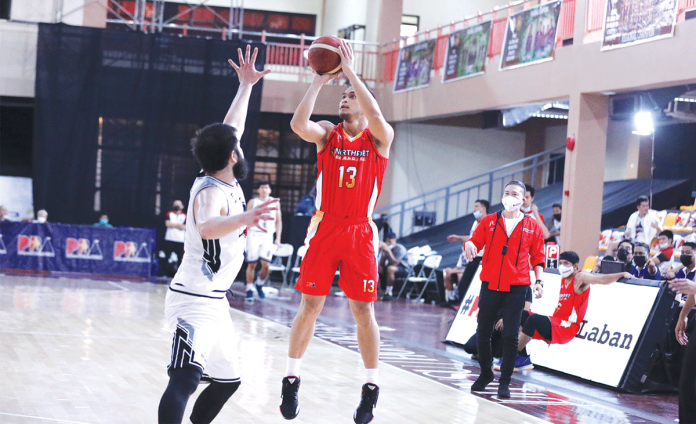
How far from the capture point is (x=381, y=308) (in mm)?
14297

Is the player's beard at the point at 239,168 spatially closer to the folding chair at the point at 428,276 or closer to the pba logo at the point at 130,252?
the folding chair at the point at 428,276

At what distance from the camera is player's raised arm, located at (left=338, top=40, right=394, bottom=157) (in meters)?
4.64

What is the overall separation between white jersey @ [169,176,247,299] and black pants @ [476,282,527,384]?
11.4 ft

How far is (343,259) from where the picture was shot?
489cm

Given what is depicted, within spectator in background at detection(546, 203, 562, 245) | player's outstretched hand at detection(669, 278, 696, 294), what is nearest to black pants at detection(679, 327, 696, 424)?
player's outstretched hand at detection(669, 278, 696, 294)

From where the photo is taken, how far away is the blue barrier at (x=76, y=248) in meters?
16.6

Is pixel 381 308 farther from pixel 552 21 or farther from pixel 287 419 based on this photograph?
pixel 287 419

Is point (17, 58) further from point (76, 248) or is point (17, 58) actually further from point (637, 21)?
point (637, 21)

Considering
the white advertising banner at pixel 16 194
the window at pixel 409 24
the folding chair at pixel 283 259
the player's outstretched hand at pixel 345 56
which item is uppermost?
the window at pixel 409 24

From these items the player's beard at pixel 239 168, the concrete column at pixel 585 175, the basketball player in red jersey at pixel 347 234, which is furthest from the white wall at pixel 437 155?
the player's beard at pixel 239 168

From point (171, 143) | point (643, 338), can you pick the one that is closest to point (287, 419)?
point (643, 338)

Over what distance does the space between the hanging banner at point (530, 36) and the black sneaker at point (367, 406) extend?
451 inches

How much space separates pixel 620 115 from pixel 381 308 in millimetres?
5415

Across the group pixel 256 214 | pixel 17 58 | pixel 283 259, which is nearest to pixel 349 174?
pixel 256 214
